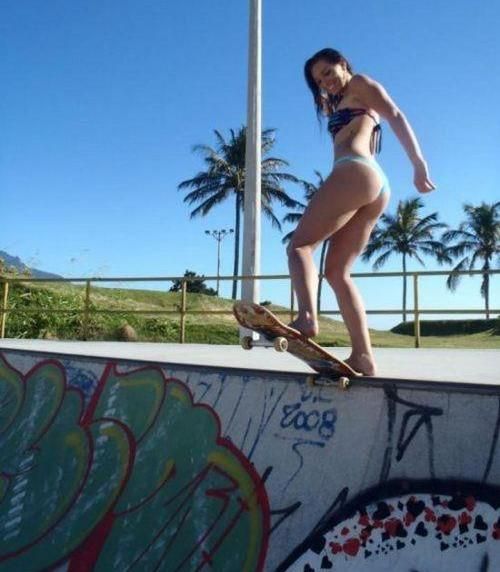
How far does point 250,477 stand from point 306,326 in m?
0.71

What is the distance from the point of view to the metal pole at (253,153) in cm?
923

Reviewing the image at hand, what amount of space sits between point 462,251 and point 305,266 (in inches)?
1657

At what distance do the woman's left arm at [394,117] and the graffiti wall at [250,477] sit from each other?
3.22 ft

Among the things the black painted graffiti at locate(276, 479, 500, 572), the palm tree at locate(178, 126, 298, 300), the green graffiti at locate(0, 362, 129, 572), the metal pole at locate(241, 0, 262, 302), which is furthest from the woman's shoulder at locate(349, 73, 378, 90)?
the palm tree at locate(178, 126, 298, 300)

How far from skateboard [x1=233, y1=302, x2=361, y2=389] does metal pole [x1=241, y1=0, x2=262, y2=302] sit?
6.66 meters

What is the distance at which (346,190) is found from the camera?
246cm

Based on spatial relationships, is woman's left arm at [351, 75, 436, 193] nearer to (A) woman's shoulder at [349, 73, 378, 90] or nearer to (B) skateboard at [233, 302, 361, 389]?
(A) woman's shoulder at [349, 73, 378, 90]

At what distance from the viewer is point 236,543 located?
→ 7.95 feet

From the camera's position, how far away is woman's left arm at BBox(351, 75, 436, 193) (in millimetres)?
2598

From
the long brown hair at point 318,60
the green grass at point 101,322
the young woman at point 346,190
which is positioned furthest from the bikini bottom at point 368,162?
the green grass at point 101,322

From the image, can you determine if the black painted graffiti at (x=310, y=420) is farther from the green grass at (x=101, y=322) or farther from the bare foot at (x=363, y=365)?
the green grass at (x=101, y=322)

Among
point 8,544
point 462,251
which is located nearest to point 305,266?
point 8,544

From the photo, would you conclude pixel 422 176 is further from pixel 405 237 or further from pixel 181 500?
pixel 405 237

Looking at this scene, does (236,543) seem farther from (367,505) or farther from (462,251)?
(462,251)
